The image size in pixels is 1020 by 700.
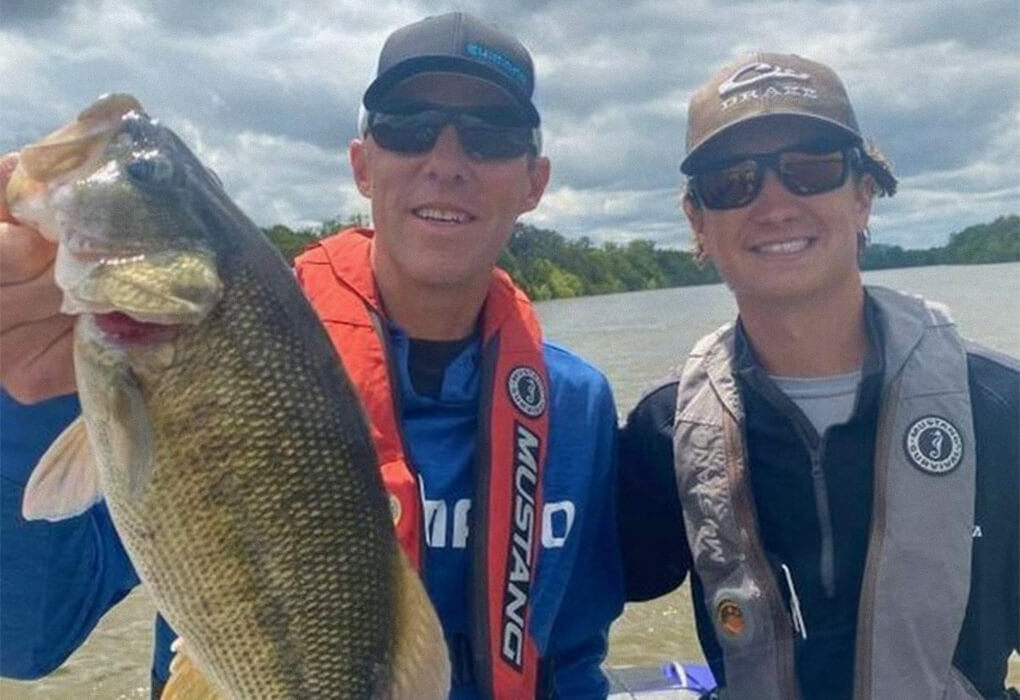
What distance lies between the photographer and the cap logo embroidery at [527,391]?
3637 mm

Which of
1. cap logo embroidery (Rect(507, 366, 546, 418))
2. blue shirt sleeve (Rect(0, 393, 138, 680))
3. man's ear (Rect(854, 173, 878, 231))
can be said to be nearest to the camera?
blue shirt sleeve (Rect(0, 393, 138, 680))

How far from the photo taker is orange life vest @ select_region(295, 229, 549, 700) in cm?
340

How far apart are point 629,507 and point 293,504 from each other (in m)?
2.04

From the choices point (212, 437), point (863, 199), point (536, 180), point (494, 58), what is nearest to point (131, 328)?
point (212, 437)

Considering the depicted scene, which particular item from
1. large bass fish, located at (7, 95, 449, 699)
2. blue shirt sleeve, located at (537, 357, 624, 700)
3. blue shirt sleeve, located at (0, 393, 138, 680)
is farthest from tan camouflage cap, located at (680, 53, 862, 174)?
blue shirt sleeve, located at (0, 393, 138, 680)

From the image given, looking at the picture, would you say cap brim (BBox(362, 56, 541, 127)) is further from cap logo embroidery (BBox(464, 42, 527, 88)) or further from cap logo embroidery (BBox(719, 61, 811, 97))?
cap logo embroidery (BBox(719, 61, 811, 97))

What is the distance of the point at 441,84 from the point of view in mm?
3576

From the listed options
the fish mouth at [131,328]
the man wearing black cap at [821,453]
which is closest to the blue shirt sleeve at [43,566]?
the fish mouth at [131,328]

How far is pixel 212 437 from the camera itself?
2162mm

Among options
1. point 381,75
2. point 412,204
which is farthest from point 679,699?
point 381,75

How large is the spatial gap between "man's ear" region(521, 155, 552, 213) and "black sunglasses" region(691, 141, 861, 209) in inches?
23.5

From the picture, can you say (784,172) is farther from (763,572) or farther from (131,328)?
(131,328)

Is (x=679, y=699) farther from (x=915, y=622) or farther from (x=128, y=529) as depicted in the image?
(x=128, y=529)

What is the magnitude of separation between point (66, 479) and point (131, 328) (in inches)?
13.8
